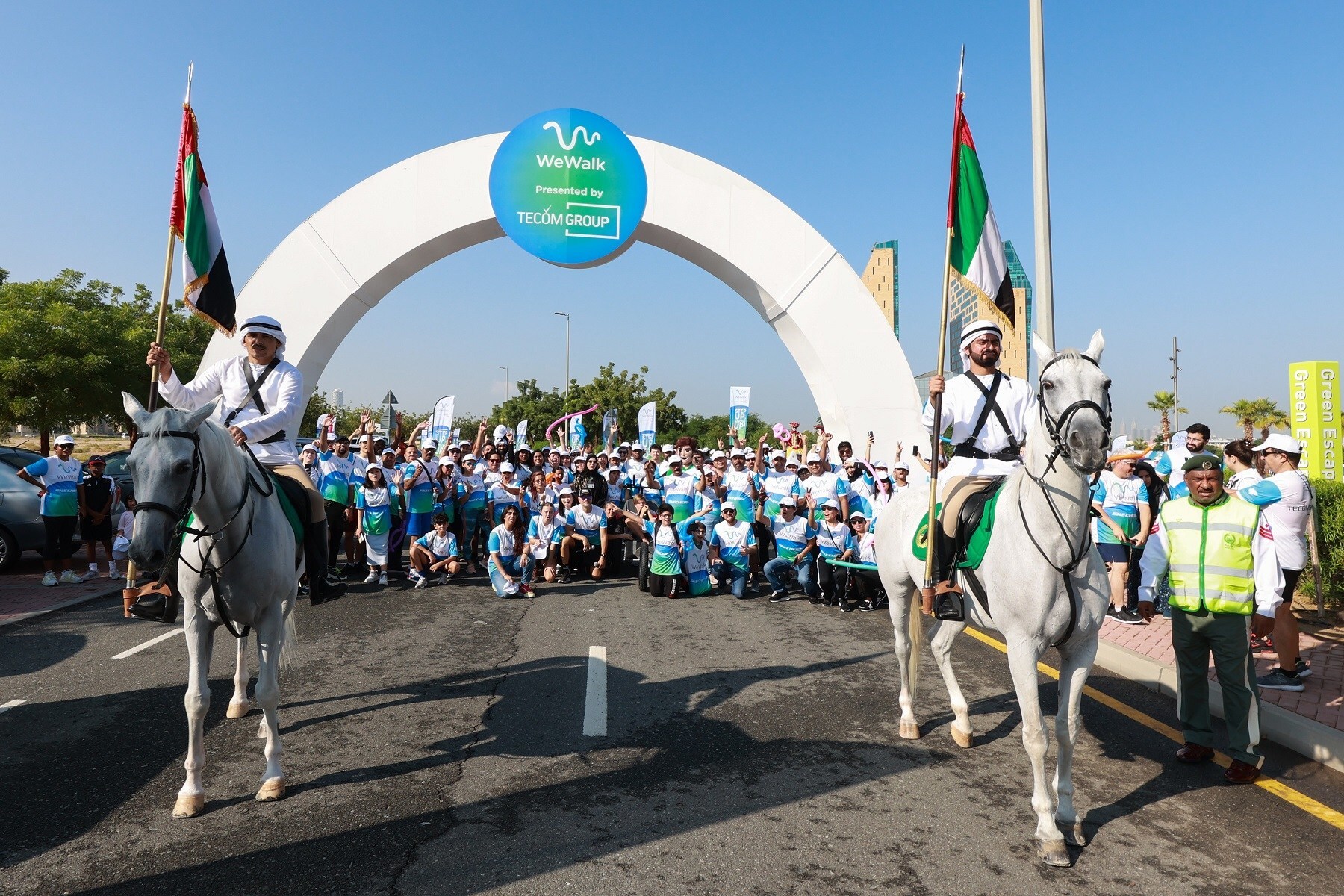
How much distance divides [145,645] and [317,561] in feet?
11.2

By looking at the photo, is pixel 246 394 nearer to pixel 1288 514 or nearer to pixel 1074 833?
pixel 1074 833

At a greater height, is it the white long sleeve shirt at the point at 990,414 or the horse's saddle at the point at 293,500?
the white long sleeve shirt at the point at 990,414

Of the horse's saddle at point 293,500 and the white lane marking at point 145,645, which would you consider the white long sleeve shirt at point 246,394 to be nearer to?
the horse's saddle at point 293,500

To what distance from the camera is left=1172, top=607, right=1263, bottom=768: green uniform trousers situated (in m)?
4.66

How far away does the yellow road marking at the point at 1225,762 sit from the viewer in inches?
163

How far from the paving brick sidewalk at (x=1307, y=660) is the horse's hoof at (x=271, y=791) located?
6.37 metres

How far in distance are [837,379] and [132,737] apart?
1266 cm

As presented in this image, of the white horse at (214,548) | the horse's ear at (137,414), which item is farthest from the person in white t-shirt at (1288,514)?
the horse's ear at (137,414)

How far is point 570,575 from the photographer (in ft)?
41.7

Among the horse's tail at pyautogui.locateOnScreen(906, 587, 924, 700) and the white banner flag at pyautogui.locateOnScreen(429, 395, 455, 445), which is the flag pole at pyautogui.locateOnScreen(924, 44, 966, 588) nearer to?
the horse's tail at pyautogui.locateOnScreen(906, 587, 924, 700)

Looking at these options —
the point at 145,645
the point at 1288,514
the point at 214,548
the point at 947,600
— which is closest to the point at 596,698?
the point at 947,600

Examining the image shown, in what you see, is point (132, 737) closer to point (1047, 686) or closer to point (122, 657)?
point (122, 657)

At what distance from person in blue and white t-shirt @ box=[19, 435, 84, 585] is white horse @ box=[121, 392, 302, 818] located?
343 inches

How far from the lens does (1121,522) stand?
965 cm
